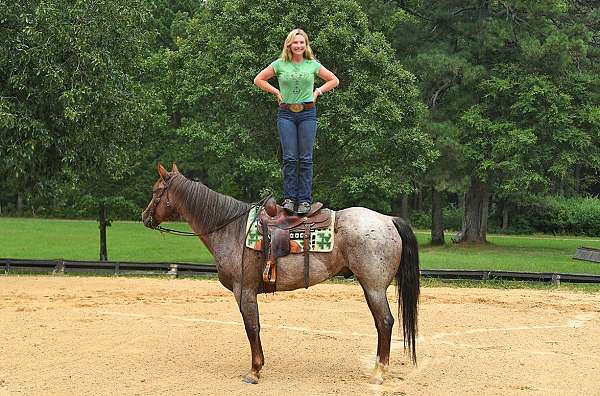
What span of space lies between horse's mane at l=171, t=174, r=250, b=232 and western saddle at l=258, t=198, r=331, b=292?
0.41 metres

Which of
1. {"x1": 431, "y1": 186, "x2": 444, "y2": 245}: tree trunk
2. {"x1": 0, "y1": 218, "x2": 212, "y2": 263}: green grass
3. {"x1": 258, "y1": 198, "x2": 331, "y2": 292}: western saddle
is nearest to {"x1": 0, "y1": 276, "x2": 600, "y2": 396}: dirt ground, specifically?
{"x1": 258, "y1": 198, "x2": 331, "y2": 292}: western saddle

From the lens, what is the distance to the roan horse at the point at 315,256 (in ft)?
26.7

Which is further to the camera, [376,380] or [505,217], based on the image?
[505,217]

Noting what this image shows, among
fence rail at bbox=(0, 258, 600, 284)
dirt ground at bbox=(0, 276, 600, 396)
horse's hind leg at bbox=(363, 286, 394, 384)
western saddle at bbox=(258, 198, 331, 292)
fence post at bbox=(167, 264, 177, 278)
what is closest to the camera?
dirt ground at bbox=(0, 276, 600, 396)

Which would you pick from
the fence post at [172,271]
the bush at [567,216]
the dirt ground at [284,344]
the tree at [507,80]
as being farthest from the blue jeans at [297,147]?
the bush at [567,216]

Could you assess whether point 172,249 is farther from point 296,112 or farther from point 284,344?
point 296,112

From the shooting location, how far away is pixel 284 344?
10.3m

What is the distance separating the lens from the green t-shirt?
827cm

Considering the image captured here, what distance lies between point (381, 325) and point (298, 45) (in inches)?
133

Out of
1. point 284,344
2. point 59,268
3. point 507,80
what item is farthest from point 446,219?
point 284,344

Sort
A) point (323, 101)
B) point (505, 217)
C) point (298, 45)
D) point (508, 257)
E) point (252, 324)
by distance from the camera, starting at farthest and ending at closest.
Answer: point (505, 217) < point (508, 257) < point (323, 101) < point (252, 324) < point (298, 45)

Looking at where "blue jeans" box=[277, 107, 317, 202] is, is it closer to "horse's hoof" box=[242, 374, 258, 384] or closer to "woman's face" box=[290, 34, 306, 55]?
"woman's face" box=[290, 34, 306, 55]

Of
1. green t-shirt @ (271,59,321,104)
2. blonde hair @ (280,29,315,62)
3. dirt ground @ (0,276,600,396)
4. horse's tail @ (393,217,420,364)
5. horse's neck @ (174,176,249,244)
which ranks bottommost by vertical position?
dirt ground @ (0,276,600,396)

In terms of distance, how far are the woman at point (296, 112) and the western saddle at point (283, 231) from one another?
0.12 m
